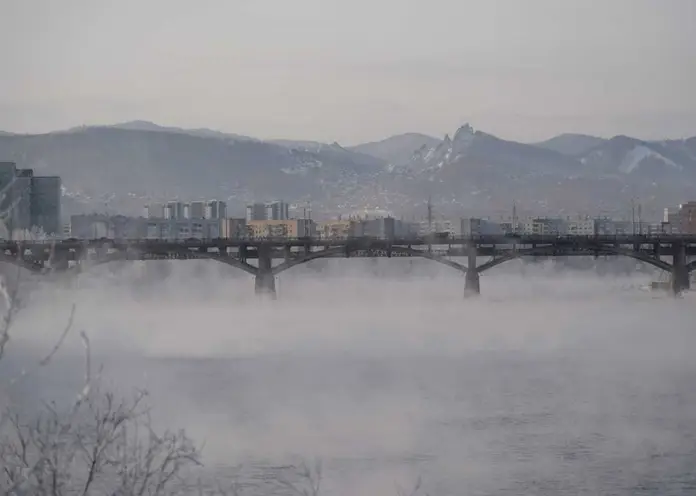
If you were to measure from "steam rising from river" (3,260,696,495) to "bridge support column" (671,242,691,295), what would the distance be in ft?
2.21

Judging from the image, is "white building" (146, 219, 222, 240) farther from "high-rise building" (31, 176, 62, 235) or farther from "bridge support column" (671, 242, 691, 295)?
"bridge support column" (671, 242, 691, 295)

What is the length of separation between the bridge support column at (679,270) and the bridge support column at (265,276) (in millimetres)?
13929

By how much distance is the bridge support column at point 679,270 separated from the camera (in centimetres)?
4831

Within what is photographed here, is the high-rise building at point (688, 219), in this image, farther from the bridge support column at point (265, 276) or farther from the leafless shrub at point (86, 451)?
the leafless shrub at point (86, 451)

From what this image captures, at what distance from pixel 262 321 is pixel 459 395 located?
17.0 m

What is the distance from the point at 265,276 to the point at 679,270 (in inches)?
566

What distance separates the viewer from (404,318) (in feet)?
138

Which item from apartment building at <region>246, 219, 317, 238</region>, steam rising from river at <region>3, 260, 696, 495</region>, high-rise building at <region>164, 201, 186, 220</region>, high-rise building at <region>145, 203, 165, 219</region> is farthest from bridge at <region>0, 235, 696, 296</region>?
high-rise building at <region>145, 203, 165, 219</region>

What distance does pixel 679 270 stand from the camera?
48.4 m

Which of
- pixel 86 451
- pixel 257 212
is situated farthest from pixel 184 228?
pixel 86 451

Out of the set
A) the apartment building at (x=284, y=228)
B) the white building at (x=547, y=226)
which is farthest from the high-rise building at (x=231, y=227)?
the white building at (x=547, y=226)

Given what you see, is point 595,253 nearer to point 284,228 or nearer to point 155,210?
point 284,228

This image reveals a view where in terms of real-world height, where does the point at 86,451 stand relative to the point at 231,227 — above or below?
below

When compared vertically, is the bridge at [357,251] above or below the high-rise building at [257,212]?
below
